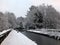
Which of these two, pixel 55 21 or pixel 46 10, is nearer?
pixel 55 21

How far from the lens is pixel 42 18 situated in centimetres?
6078

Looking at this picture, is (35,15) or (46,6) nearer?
(35,15)

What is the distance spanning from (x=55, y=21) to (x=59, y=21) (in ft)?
12.9

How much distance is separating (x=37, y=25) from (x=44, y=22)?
10.6ft

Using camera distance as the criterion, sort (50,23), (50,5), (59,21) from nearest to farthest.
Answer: (50,23) < (59,21) < (50,5)

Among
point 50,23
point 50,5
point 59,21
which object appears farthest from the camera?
point 50,5

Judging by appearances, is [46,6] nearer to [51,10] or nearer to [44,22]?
[51,10]

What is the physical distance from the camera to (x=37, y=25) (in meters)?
60.2

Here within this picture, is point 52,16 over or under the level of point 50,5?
under

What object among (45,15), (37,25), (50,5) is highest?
(50,5)

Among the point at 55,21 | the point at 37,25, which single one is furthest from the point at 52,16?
the point at 37,25

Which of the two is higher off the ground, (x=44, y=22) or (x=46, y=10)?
(x=46, y=10)

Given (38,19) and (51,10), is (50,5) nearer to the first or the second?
(51,10)

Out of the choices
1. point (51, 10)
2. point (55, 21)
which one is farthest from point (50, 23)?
point (51, 10)
